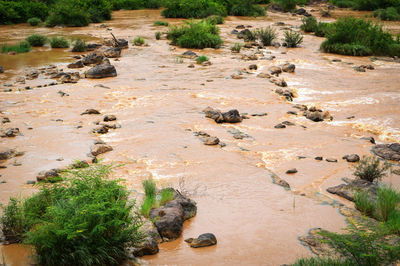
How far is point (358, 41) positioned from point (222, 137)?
40.5ft

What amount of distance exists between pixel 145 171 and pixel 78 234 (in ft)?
8.96

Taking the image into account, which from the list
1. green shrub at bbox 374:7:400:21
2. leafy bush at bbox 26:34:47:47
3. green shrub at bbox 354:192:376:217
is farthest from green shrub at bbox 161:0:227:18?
green shrub at bbox 354:192:376:217

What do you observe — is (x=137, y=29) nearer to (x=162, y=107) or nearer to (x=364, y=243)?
(x=162, y=107)

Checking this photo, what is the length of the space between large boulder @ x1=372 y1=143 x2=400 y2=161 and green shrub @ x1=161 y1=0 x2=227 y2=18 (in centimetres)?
2295

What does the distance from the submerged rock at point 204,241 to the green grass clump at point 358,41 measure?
15058mm

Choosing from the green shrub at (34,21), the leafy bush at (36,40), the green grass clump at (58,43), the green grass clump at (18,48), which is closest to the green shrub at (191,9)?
the green shrub at (34,21)

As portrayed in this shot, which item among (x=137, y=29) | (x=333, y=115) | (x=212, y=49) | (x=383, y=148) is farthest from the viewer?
(x=137, y=29)

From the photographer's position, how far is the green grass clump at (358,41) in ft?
57.1

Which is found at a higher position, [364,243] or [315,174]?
[364,243]

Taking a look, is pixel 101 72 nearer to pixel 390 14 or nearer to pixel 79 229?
pixel 79 229

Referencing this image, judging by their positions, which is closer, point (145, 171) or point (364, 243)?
point (364, 243)

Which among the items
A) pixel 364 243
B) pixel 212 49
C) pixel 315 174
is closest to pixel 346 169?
pixel 315 174

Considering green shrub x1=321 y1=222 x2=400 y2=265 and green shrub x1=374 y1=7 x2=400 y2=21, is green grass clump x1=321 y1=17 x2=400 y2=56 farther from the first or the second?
green shrub x1=321 y1=222 x2=400 y2=265

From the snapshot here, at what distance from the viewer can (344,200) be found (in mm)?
5613
